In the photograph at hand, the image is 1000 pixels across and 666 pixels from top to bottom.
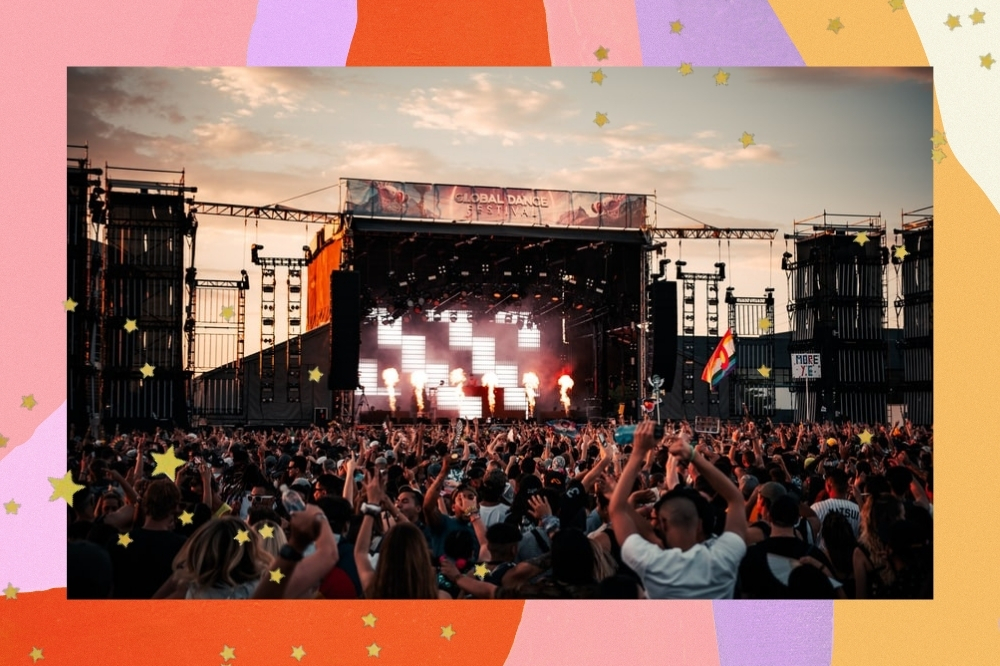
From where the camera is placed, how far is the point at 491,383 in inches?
1371

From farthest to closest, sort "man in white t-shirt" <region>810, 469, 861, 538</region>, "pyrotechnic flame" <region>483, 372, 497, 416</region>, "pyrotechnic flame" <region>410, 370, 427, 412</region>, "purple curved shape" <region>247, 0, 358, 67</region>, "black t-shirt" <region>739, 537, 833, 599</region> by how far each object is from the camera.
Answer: "pyrotechnic flame" <region>483, 372, 497, 416</region>
"pyrotechnic flame" <region>410, 370, 427, 412</region>
"purple curved shape" <region>247, 0, 358, 67</region>
"man in white t-shirt" <region>810, 469, 861, 538</region>
"black t-shirt" <region>739, 537, 833, 599</region>

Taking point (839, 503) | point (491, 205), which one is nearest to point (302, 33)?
point (839, 503)

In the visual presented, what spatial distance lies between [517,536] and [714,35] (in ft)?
15.3

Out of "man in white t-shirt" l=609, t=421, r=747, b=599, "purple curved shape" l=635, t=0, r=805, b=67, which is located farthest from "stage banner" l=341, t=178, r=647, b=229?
"man in white t-shirt" l=609, t=421, r=747, b=599

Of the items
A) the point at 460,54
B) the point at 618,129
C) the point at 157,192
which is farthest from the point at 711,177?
the point at 157,192

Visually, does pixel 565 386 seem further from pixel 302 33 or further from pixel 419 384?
pixel 302 33

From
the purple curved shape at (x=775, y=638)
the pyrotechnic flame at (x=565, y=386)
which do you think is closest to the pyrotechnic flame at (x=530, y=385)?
the pyrotechnic flame at (x=565, y=386)

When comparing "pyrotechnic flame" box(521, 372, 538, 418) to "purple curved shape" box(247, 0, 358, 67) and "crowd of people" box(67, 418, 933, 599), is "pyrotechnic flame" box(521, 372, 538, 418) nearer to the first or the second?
"crowd of people" box(67, 418, 933, 599)

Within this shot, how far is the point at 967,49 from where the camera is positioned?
8.41 meters

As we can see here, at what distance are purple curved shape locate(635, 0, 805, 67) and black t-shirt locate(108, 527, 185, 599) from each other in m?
5.24

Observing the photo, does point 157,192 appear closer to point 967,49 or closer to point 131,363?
point 131,363

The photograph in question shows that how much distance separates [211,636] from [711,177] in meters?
6.93

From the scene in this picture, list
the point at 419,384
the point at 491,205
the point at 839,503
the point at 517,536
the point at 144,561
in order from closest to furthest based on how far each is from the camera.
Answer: the point at 517,536
the point at 144,561
the point at 839,503
the point at 491,205
the point at 419,384

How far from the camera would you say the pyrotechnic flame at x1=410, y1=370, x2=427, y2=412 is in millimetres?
32688
